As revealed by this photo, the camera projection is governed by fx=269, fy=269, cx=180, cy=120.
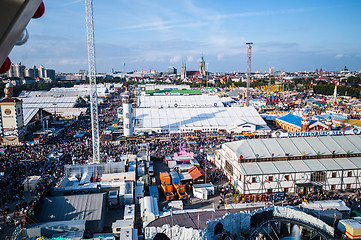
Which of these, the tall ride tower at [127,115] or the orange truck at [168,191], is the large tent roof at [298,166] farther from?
the tall ride tower at [127,115]

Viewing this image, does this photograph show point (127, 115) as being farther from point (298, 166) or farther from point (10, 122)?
point (298, 166)

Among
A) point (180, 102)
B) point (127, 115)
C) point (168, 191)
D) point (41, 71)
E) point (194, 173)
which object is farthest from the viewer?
point (41, 71)

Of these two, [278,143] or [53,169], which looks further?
[53,169]

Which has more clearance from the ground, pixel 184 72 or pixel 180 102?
pixel 184 72

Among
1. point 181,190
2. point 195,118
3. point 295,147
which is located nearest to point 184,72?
point 195,118

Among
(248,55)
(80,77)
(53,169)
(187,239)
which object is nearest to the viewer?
(187,239)

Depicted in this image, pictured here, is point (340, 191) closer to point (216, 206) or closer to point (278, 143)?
point (278, 143)

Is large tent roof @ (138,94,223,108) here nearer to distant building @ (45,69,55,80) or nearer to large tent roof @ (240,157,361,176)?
large tent roof @ (240,157,361,176)

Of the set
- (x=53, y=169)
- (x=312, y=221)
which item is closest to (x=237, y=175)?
(x=312, y=221)

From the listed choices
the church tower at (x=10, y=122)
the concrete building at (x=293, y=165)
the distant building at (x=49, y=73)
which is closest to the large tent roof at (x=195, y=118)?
the church tower at (x=10, y=122)
